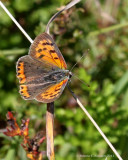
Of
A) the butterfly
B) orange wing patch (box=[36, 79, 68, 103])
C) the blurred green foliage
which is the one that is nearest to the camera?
orange wing patch (box=[36, 79, 68, 103])

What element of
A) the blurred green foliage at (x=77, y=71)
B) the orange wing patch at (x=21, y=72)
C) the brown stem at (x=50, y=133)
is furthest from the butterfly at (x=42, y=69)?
the blurred green foliage at (x=77, y=71)

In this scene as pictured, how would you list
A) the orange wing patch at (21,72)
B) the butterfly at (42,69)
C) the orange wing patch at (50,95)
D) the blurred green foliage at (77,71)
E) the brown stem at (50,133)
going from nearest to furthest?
the orange wing patch at (50,95), the brown stem at (50,133), the butterfly at (42,69), the orange wing patch at (21,72), the blurred green foliage at (77,71)

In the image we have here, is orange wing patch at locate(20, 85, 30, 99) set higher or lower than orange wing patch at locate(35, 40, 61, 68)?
lower

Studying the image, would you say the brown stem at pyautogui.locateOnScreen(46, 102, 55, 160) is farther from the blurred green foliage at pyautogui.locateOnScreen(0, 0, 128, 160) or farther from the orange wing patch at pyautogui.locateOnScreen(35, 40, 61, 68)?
the blurred green foliage at pyautogui.locateOnScreen(0, 0, 128, 160)

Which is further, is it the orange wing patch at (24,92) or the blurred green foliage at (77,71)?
the blurred green foliage at (77,71)

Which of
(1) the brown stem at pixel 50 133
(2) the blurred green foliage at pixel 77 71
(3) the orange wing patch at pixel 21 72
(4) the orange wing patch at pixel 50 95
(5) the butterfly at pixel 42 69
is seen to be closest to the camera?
(4) the orange wing patch at pixel 50 95

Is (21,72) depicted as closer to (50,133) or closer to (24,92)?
(24,92)

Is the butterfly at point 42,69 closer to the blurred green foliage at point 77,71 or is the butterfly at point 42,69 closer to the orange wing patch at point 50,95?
the orange wing patch at point 50,95

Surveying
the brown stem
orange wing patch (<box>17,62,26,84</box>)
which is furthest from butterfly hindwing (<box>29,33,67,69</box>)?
the brown stem

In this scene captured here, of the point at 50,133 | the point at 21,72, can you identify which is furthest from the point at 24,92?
the point at 50,133
